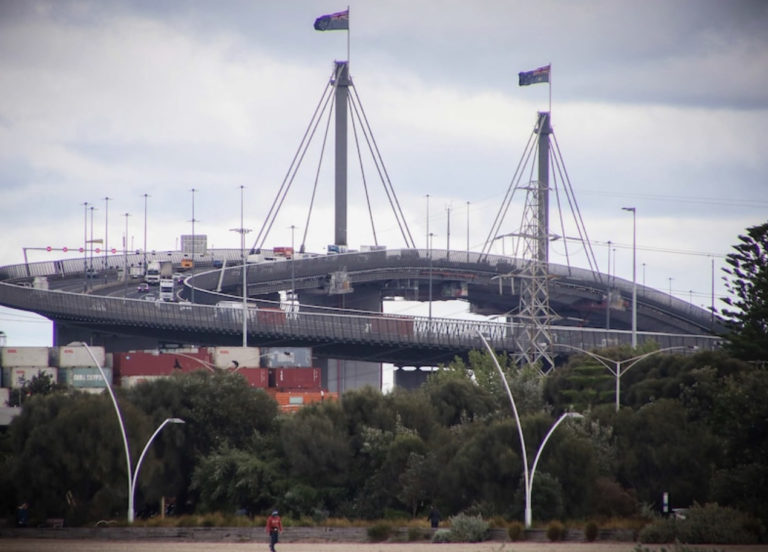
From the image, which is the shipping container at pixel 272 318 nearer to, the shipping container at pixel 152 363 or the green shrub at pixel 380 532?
the shipping container at pixel 152 363

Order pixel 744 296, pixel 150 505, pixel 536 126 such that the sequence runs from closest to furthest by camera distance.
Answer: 1. pixel 150 505
2. pixel 744 296
3. pixel 536 126

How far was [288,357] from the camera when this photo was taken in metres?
130

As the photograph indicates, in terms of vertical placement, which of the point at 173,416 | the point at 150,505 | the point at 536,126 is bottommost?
the point at 150,505

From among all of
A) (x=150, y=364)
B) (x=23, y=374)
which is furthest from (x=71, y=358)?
(x=150, y=364)

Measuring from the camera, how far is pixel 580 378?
88.7 m

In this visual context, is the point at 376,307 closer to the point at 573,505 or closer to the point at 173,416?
the point at 173,416

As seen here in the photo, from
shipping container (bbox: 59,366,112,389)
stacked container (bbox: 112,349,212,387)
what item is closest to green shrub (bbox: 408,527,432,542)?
stacked container (bbox: 112,349,212,387)

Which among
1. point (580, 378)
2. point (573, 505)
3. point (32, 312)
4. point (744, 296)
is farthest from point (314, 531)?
point (32, 312)

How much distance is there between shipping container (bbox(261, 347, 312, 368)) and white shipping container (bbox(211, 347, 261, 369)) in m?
6.13

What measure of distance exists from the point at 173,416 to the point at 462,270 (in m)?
92.4

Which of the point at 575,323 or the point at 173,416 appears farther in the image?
the point at 575,323

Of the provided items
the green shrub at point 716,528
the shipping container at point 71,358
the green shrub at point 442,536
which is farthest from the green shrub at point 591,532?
the shipping container at point 71,358

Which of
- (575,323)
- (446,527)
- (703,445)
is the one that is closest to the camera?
(446,527)

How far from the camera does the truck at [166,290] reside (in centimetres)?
14550
